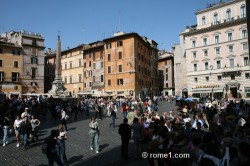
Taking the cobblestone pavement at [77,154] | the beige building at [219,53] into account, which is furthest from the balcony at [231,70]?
the cobblestone pavement at [77,154]

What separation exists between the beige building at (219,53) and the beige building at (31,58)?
32.9 m

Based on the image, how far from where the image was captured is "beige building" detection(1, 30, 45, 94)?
166 feet

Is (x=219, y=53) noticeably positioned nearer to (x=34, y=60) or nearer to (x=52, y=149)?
(x=34, y=60)

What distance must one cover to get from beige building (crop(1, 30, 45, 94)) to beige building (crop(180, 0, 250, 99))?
108 feet

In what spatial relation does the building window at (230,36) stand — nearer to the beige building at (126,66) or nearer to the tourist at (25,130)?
the beige building at (126,66)

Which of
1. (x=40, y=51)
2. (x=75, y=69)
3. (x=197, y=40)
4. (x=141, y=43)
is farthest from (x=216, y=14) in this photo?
(x=40, y=51)

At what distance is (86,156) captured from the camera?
8.84 metres

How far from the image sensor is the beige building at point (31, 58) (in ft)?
166

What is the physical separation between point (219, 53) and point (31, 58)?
129 feet

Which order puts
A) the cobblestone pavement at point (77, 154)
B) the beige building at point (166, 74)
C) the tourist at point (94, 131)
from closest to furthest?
the cobblestone pavement at point (77, 154) → the tourist at point (94, 131) → the beige building at point (166, 74)

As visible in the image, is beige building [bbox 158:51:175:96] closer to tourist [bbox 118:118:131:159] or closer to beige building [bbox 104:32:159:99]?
beige building [bbox 104:32:159:99]

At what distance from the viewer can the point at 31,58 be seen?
171 feet

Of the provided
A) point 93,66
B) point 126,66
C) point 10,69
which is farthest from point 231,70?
point 10,69

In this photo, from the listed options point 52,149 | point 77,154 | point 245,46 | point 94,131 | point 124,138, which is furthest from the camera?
point 245,46
